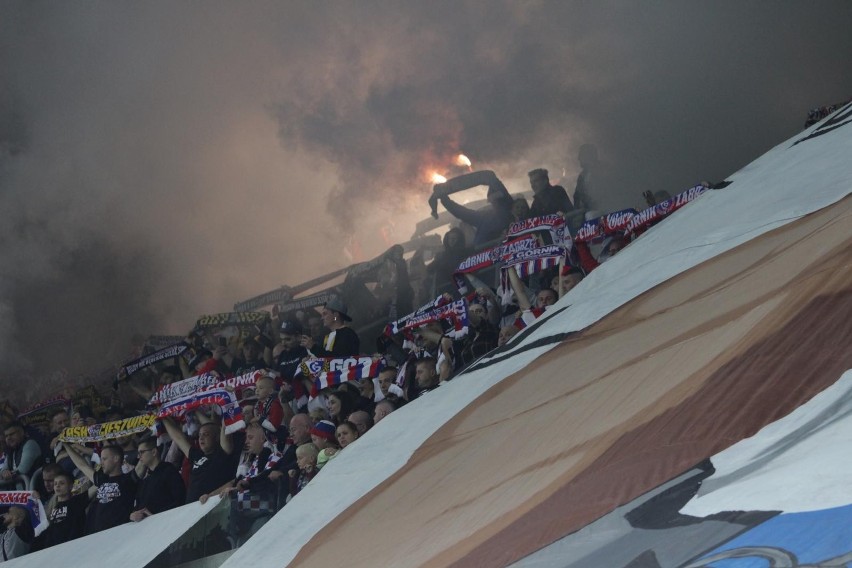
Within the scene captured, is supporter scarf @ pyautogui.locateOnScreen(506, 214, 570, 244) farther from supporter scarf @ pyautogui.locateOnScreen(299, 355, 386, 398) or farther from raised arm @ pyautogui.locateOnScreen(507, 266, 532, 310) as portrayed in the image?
supporter scarf @ pyautogui.locateOnScreen(299, 355, 386, 398)

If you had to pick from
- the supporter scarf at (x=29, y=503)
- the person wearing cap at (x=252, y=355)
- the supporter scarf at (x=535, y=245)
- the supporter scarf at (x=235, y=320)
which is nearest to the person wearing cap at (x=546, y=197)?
the supporter scarf at (x=535, y=245)

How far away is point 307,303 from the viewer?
8570 millimetres

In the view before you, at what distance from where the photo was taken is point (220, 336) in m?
8.38

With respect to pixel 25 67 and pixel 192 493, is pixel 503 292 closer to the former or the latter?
pixel 192 493

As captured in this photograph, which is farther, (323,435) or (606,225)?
(606,225)

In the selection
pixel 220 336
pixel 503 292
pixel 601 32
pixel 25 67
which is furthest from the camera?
pixel 25 67

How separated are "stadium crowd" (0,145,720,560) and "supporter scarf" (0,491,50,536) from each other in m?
0.01

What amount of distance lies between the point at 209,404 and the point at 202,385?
529 mm

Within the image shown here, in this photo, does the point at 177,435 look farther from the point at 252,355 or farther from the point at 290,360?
the point at 252,355

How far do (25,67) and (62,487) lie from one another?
684 centimetres

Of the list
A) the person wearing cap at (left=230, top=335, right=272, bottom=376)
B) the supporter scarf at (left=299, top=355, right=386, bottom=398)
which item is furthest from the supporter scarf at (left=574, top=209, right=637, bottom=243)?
the person wearing cap at (left=230, top=335, right=272, bottom=376)

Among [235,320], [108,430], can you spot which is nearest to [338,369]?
[108,430]

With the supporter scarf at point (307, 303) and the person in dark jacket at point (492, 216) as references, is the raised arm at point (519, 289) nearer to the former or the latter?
the person in dark jacket at point (492, 216)

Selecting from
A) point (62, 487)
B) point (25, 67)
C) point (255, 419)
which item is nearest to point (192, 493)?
point (255, 419)
